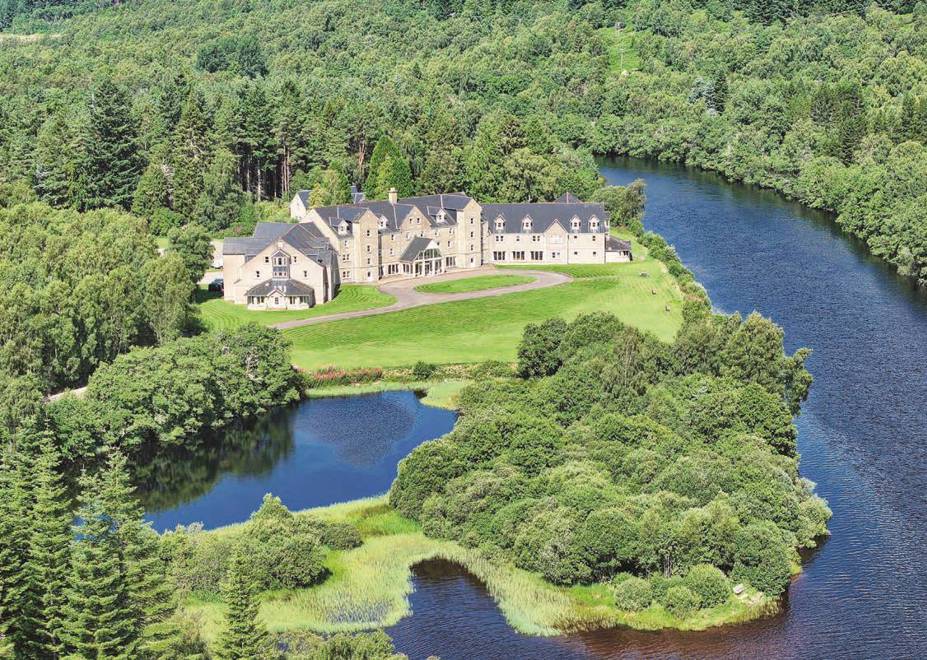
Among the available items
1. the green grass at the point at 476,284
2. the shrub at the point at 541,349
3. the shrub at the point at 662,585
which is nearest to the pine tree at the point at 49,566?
the shrub at the point at 662,585

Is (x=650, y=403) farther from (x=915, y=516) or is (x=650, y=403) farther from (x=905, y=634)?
(x=905, y=634)

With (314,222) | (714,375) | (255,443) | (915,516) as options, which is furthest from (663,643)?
(314,222)

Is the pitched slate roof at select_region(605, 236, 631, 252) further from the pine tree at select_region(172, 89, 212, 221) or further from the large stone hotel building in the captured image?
the pine tree at select_region(172, 89, 212, 221)

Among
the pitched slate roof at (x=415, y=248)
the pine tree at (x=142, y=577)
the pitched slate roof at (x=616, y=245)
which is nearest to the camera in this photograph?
the pine tree at (x=142, y=577)

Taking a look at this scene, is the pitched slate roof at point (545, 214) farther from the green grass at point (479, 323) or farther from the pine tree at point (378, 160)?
the pine tree at point (378, 160)

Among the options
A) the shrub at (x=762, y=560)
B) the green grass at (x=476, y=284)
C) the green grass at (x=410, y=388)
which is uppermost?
the green grass at (x=476, y=284)

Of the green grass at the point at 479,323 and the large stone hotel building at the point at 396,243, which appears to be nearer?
the green grass at the point at 479,323
